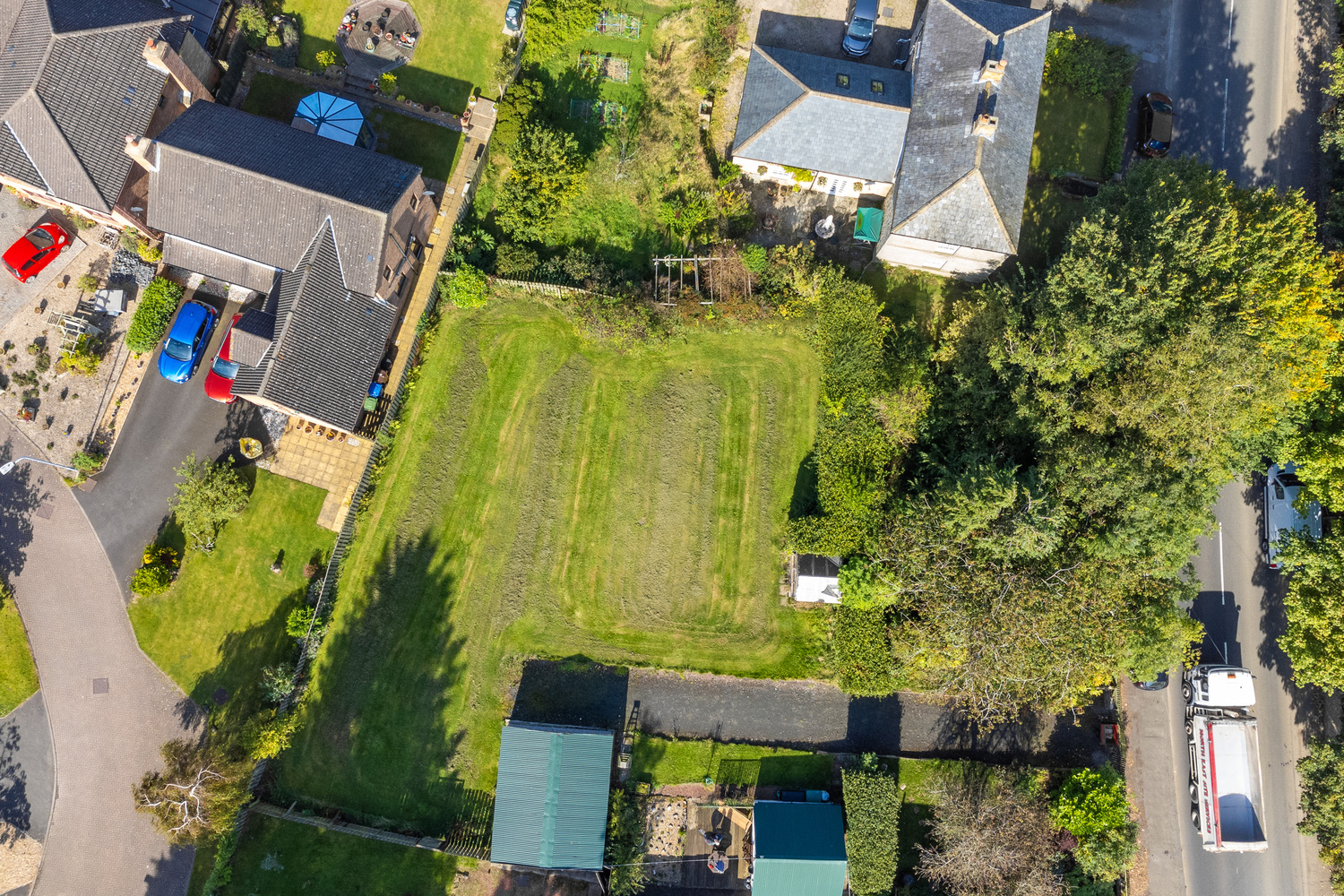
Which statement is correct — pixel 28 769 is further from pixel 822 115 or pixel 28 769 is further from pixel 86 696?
pixel 822 115

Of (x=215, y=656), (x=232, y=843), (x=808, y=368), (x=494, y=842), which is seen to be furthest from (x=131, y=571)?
(x=808, y=368)

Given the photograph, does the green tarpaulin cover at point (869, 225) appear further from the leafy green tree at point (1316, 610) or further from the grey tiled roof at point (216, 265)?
the grey tiled roof at point (216, 265)

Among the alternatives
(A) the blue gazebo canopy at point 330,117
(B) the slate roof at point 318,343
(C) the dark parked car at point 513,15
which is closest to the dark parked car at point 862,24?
(C) the dark parked car at point 513,15

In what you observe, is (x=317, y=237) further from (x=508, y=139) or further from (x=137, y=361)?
(x=137, y=361)

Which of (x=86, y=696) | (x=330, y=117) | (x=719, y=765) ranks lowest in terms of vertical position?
(x=719, y=765)

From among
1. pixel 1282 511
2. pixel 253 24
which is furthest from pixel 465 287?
pixel 1282 511
